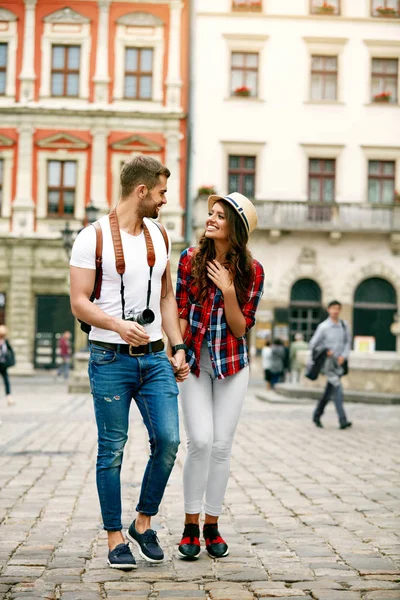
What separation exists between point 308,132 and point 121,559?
31842 millimetres

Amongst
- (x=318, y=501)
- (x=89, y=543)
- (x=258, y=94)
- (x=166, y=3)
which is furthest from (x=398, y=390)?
(x=166, y=3)

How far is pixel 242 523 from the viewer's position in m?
6.19

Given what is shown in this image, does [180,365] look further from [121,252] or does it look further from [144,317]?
[121,252]

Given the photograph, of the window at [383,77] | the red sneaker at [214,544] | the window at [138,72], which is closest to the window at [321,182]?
the window at [383,77]

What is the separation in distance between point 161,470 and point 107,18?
32.3m

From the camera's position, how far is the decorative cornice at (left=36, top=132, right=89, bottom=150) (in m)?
34.9

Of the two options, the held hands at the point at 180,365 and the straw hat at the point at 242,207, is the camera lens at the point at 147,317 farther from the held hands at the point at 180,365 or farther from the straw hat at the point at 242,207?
the straw hat at the point at 242,207

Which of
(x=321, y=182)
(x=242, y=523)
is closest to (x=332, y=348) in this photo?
(x=242, y=523)

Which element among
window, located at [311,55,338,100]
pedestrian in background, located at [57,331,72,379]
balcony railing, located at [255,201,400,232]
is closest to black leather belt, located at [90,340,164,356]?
pedestrian in background, located at [57,331,72,379]

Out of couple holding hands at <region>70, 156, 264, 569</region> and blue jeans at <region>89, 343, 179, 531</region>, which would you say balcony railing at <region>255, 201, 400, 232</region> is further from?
blue jeans at <region>89, 343, 179, 531</region>

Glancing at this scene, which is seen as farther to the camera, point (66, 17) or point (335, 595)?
point (66, 17)

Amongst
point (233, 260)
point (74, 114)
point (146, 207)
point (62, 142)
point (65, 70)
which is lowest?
point (233, 260)

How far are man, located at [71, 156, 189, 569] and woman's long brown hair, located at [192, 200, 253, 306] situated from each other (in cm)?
29

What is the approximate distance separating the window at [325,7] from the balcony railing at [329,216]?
7116 mm
